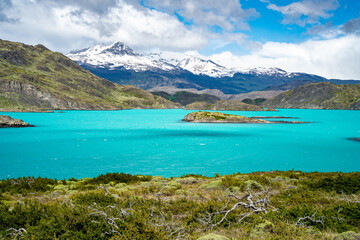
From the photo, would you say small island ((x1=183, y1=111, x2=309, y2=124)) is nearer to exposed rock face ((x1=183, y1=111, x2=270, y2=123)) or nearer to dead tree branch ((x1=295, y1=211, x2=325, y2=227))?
exposed rock face ((x1=183, y1=111, x2=270, y2=123))

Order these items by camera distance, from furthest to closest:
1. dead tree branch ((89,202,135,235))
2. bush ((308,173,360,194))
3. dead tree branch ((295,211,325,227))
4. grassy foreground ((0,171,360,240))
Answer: bush ((308,173,360,194)) < dead tree branch ((295,211,325,227)) < dead tree branch ((89,202,135,235)) < grassy foreground ((0,171,360,240))

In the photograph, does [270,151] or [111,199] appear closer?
[111,199]

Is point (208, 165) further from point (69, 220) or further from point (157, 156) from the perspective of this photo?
point (69, 220)

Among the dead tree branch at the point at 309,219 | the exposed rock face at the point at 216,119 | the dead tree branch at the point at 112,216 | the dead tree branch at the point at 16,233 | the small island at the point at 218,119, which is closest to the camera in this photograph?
the dead tree branch at the point at 16,233

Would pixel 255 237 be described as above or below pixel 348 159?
above

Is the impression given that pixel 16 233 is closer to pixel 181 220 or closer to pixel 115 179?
pixel 181 220

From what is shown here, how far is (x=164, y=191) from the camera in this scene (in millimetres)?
18734

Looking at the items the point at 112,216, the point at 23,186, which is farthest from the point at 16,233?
the point at 23,186

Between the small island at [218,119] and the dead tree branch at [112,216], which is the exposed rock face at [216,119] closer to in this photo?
the small island at [218,119]

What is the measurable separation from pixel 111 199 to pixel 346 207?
508 inches

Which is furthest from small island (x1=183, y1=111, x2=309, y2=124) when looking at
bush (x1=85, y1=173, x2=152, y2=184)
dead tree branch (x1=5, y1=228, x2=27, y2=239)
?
dead tree branch (x1=5, y1=228, x2=27, y2=239)

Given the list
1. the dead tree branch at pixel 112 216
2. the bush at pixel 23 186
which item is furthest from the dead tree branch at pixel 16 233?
the bush at pixel 23 186

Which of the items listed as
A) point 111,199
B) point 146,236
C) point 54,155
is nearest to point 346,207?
point 146,236

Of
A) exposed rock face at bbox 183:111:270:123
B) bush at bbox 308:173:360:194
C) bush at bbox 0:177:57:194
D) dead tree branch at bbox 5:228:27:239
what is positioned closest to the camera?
dead tree branch at bbox 5:228:27:239
